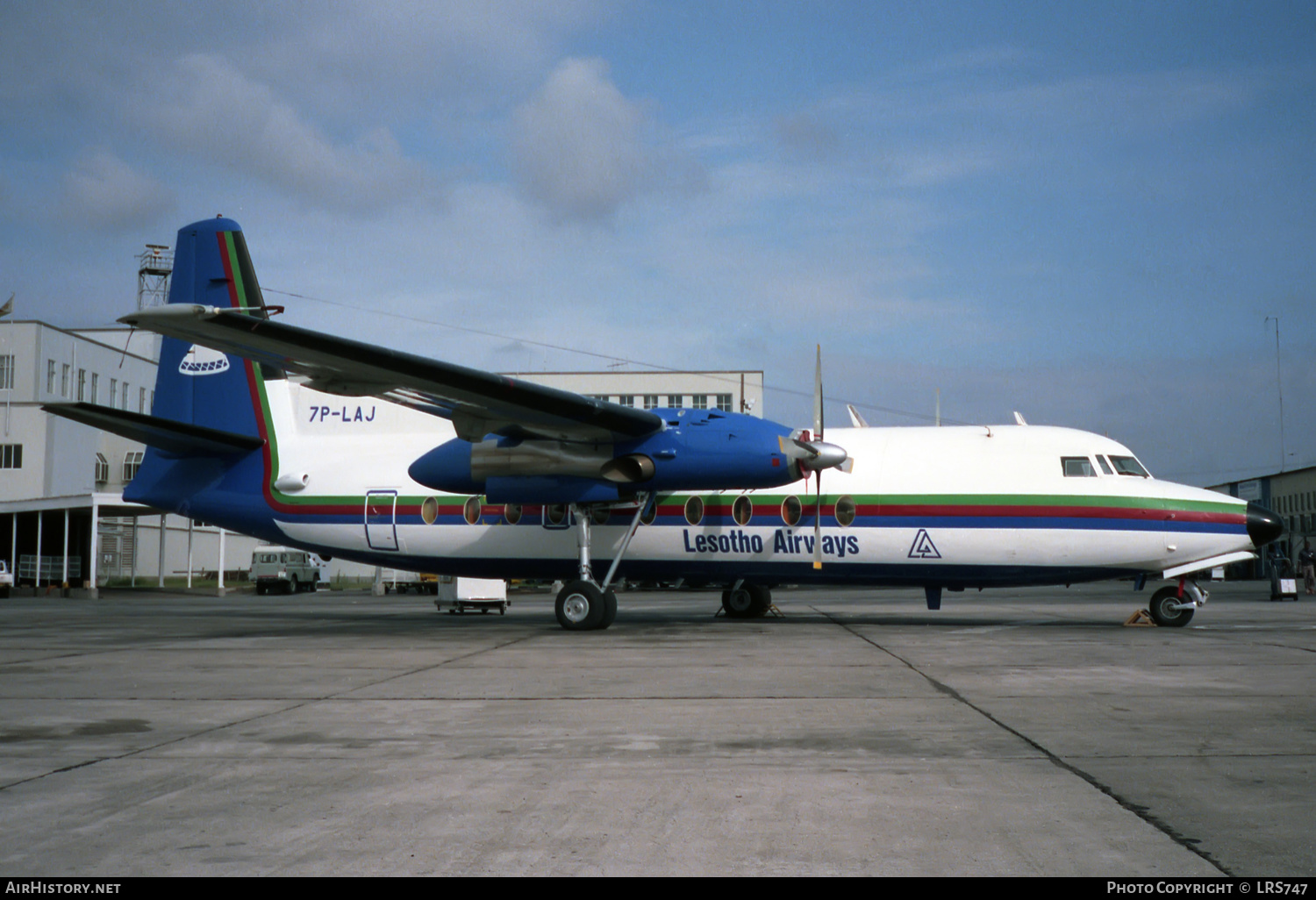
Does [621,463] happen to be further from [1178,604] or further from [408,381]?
[1178,604]

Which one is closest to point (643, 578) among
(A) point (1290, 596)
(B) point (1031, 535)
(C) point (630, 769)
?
(B) point (1031, 535)

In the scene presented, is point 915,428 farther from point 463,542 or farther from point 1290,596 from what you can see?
point 1290,596

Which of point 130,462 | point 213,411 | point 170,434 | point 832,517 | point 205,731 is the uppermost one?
point 130,462

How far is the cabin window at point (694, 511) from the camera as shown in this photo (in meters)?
17.5

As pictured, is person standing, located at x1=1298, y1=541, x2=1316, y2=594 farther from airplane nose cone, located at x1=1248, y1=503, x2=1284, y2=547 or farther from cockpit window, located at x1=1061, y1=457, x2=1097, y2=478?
cockpit window, located at x1=1061, y1=457, x2=1097, y2=478

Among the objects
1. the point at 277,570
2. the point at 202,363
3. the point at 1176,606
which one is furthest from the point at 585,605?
the point at 277,570

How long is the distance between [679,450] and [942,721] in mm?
9030

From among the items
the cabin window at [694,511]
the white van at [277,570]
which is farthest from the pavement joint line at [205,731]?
the white van at [277,570]

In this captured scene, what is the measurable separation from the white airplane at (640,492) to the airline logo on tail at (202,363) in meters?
→ 0.48

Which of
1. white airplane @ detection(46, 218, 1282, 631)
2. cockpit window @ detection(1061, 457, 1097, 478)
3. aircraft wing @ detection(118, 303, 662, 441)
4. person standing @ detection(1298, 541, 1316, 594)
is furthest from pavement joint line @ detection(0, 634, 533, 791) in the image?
person standing @ detection(1298, 541, 1316, 594)

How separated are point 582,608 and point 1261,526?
35.3ft

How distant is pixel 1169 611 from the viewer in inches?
658

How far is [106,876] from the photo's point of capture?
393cm
